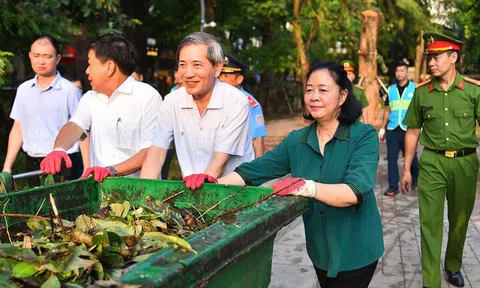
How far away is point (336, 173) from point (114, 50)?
5.87 ft

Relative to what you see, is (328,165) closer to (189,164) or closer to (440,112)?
(189,164)

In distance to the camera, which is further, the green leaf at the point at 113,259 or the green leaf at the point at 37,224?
the green leaf at the point at 37,224

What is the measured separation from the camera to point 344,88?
3133mm

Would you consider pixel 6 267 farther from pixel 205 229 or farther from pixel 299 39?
pixel 299 39

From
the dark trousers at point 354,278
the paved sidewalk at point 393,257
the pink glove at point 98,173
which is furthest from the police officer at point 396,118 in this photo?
Result: the pink glove at point 98,173

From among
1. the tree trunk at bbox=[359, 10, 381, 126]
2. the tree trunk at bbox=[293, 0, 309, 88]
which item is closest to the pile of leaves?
the tree trunk at bbox=[359, 10, 381, 126]

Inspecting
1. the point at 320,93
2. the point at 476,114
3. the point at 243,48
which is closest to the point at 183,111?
the point at 320,93

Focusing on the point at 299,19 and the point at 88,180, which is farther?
the point at 299,19

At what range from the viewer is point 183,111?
12.6 feet

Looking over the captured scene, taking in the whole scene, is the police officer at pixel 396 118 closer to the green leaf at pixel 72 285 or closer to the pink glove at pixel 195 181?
the pink glove at pixel 195 181

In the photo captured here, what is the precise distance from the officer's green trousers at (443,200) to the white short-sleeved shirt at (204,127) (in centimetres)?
169

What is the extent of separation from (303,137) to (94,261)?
1634 mm

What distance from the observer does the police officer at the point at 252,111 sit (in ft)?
19.1

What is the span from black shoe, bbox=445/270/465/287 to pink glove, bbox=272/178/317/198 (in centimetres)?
271
